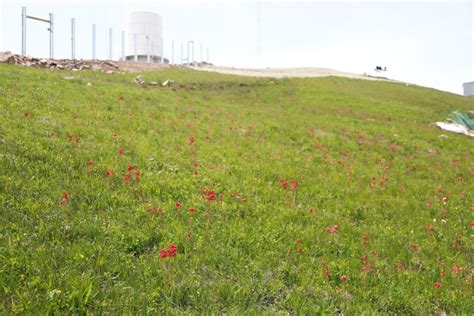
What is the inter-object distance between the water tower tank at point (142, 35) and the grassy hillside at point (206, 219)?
4924 centimetres

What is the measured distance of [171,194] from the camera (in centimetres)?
791

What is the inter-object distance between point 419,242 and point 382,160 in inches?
281

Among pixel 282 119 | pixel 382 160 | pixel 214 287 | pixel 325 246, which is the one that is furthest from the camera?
pixel 282 119

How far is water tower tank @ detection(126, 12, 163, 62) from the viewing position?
61.1 meters

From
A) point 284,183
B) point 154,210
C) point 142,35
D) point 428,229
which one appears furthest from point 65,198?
point 142,35

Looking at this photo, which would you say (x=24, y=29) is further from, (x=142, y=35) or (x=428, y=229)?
(x=428, y=229)

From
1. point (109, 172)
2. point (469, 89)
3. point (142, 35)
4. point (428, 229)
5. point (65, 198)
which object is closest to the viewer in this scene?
point (65, 198)

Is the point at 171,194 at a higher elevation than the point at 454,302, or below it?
higher

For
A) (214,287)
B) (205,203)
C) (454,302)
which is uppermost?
(205,203)

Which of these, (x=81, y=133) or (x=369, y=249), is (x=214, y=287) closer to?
(x=369, y=249)

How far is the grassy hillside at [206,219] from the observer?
4797 mm

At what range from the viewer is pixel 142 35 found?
61406 millimetres

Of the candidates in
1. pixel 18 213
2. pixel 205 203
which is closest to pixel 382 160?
pixel 205 203

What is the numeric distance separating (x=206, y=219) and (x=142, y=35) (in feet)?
200
